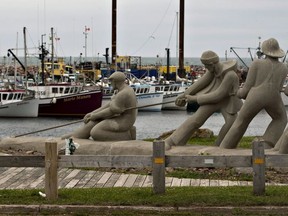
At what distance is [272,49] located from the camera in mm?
16797

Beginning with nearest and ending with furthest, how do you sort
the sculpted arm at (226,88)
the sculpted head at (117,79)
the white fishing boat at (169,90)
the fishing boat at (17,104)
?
the sculpted arm at (226,88) < the sculpted head at (117,79) < the fishing boat at (17,104) < the white fishing boat at (169,90)

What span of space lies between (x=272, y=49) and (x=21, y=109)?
50845mm

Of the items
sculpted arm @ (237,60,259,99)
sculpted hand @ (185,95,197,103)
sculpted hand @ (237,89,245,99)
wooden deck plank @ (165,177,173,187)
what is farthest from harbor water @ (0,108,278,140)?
wooden deck plank @ (165,177,173,187)

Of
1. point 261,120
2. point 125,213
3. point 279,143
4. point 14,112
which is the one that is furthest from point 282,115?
point 14,112

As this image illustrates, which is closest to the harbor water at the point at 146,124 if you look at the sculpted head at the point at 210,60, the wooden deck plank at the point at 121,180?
the sculpted head at the point at 210,60

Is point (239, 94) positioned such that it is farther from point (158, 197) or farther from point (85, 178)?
point (158, 197)

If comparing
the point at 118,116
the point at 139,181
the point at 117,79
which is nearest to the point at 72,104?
the point at 118,116

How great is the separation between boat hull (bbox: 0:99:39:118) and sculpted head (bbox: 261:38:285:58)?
4962cm

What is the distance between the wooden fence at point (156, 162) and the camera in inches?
469

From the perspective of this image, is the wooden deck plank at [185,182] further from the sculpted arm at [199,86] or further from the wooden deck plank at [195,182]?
the sculpted arm at [199,86]

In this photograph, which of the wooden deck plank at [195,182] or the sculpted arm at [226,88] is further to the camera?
the sculpted arm at [226,88]

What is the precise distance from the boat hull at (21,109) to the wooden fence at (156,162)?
5334 centimetres

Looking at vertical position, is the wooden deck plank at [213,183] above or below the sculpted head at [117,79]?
below

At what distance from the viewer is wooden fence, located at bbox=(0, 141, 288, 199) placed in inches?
469
